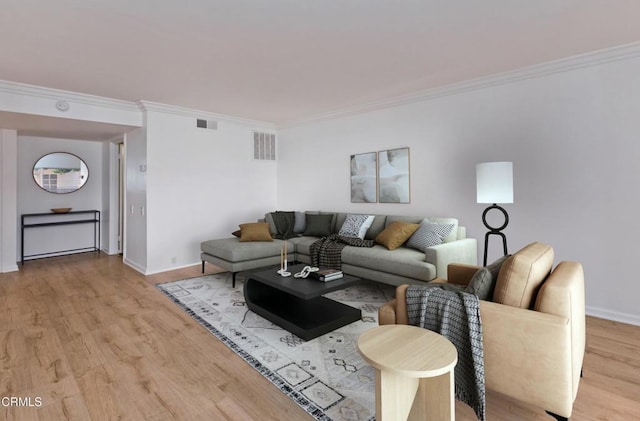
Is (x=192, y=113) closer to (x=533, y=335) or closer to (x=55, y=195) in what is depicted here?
(x=55, y=195)

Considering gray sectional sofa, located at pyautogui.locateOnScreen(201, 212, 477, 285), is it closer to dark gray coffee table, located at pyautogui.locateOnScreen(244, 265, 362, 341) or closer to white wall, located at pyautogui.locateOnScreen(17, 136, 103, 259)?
dark gray coffee table, located at pyautogui.locateOnScreen(244, 265, 362, 341)

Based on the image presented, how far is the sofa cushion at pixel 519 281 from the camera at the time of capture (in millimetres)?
1703

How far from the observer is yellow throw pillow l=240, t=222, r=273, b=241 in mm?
4633

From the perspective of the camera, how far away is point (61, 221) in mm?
6230

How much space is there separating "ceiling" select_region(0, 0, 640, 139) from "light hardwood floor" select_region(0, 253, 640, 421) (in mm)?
2492

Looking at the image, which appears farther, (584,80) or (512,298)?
(584,80)

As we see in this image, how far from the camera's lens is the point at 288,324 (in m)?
2.80

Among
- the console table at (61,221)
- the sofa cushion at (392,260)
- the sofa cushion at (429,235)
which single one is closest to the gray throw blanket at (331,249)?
the sofa cushion at (392,260)

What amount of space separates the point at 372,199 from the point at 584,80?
272 centimetres

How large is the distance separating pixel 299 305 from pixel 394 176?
93.4 inches

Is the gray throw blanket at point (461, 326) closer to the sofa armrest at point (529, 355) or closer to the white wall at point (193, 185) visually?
the sofa armrest at point (529, 355)

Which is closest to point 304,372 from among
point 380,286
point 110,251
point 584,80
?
point 380,286

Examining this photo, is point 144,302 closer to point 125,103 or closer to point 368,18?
point 125,103

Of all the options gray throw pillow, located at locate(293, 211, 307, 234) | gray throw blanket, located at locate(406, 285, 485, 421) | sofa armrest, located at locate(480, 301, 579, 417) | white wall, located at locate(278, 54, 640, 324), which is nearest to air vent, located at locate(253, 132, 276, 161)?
gray throw pillow, located at locate(293, 211, 307, 234)
